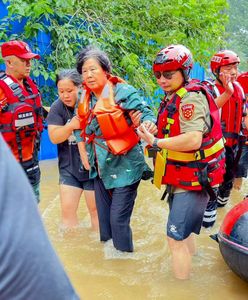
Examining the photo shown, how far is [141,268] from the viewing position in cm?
393

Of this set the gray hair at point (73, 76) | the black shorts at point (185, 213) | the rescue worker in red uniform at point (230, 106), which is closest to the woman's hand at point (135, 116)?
the black shorts at point (185, 213)

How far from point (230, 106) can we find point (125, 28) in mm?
3269

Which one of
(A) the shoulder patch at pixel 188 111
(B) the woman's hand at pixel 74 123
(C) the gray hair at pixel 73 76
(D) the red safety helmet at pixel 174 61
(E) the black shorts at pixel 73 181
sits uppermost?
(D) the red safety helmet at pixel 174 61

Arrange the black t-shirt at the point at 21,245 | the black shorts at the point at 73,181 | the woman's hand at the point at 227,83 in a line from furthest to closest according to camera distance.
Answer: the black shorts at the point at 73,181, the woman's hand at the point at 227,83, the black t-shirt at the point at 21,245

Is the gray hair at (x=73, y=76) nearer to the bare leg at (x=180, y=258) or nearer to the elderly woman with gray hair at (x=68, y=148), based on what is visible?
the elderly woman with gray hair at (x=68, y=148)

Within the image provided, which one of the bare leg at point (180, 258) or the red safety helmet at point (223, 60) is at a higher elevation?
the red safety helmet at point (223, 60)

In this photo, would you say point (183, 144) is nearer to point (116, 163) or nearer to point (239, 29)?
point (116, 163)

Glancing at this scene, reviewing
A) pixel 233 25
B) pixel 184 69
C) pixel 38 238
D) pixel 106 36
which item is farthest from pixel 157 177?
pixel 233 25

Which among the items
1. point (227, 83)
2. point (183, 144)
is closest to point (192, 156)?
point (183, 144)

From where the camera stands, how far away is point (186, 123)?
10.4 ft

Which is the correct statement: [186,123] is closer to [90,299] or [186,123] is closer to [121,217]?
[121,217]

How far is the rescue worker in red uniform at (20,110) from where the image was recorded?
12.3ft

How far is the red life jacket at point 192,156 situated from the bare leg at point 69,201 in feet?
4.38

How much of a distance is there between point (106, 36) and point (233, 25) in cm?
2239
